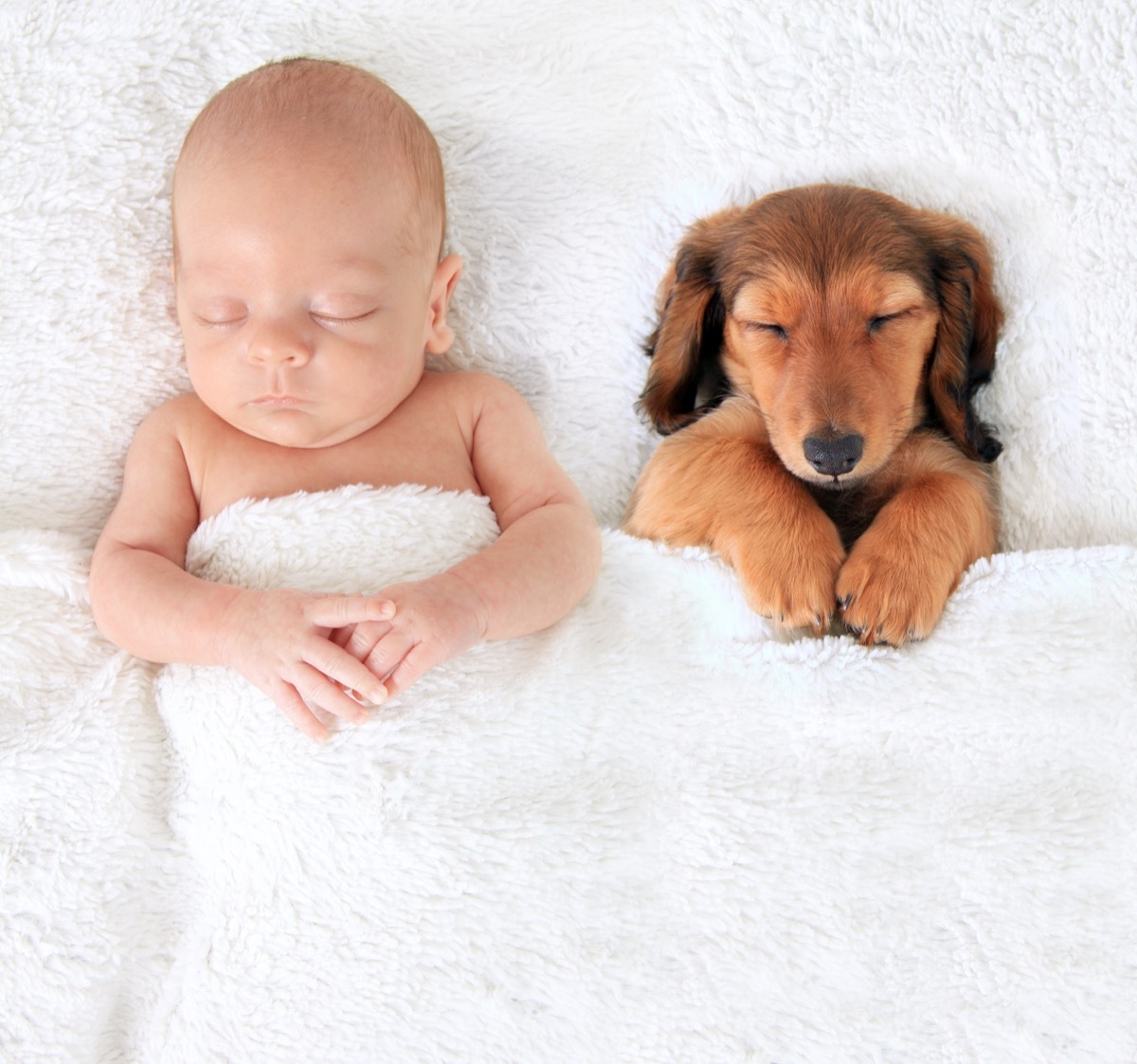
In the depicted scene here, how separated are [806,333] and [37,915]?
5.52ft

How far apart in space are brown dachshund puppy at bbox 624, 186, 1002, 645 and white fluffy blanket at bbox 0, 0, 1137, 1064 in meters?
0.08

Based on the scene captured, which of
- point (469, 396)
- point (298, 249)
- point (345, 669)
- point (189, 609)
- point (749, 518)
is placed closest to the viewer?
point (345, 669)

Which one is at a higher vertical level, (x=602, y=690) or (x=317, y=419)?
(x=317, y=419)

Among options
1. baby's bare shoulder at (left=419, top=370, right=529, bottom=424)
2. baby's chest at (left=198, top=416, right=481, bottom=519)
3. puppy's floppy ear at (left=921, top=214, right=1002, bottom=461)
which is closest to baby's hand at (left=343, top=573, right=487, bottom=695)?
baby's chest at (left=198, top=416, right=481, bottom=519)

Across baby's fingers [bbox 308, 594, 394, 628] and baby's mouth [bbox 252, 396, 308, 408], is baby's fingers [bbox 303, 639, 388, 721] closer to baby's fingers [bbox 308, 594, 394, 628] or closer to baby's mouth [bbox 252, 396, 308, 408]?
baby's fingers [bbox 308, 594, 394, 628]

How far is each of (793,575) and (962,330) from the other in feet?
2.01

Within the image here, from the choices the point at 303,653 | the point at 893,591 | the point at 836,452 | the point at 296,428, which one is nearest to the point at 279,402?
the point at 296,428

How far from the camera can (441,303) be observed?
2.34m

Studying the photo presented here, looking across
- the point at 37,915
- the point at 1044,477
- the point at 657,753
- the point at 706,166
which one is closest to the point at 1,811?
the point at 37,915

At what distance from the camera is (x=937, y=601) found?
6.65 ft

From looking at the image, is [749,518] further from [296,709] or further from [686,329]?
[296,709]

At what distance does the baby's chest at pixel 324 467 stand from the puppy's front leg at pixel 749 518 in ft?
1.29

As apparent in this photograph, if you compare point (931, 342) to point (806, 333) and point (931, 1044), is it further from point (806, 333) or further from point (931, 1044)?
point (931, 1044)

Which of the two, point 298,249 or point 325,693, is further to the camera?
point 298,249
